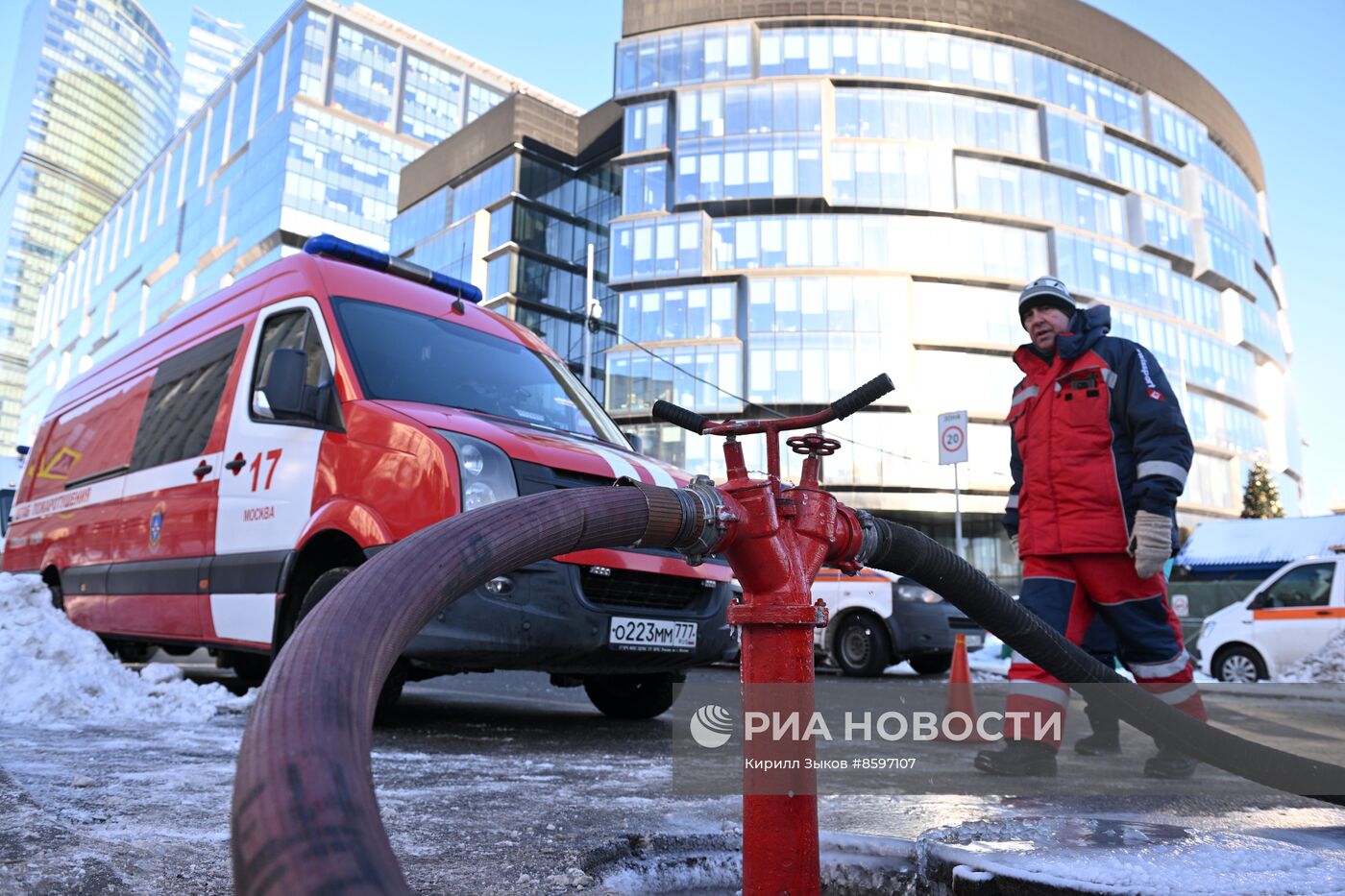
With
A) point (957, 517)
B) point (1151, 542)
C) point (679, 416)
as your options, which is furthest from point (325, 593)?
point (957, 517)

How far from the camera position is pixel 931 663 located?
10.1 m

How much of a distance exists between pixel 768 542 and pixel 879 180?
37.4m

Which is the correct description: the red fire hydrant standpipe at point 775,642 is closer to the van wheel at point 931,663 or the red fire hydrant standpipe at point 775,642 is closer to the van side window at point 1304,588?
the van wheel at point 931,663

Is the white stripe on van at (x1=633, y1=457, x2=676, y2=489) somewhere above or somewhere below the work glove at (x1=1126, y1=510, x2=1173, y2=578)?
above

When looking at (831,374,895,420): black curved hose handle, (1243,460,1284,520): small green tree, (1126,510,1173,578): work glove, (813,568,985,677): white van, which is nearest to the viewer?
(831,374,895,420): black curved hose handle

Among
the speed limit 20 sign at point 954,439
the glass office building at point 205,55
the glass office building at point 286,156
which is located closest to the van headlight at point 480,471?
the speed limit 20 sign at point 954,439

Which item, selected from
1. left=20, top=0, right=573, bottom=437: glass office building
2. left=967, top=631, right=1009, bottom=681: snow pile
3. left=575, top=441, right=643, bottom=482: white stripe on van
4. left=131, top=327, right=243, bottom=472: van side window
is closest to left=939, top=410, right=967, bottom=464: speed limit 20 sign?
left=967, top=631, right=1009, bottom=681: snow pile

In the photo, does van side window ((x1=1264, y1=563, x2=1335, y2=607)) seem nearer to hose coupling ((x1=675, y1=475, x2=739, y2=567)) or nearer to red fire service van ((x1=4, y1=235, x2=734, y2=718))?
red fire service van ((x1=4, y1=235, x2=734, y2=718))

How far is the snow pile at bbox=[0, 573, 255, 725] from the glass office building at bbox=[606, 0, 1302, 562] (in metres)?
28.9

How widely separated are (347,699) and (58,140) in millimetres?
166664

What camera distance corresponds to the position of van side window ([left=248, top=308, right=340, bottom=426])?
160 inches

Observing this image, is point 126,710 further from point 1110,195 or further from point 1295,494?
point 1295,494

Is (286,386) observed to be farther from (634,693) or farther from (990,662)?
(990,662)

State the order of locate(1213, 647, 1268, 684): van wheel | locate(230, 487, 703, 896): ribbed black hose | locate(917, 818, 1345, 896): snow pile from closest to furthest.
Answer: locate(230, 487, 703, 896): ribbed black hose → locate(917, 818, 1345, 896): snow pile → locate(1213, 647, 1268, 684): van wheel
